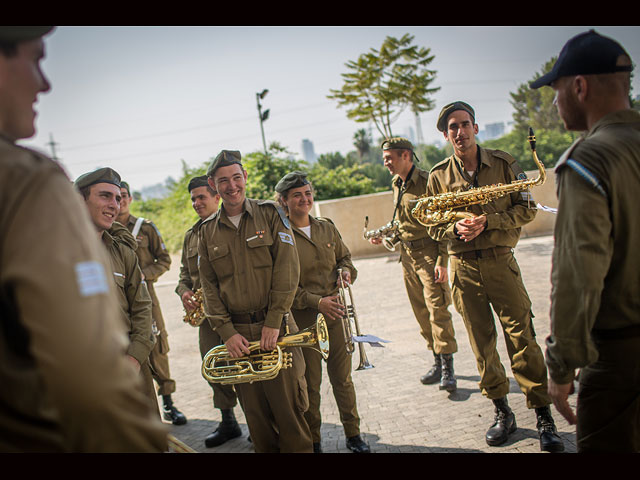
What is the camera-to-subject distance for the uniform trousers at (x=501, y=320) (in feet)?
13.6

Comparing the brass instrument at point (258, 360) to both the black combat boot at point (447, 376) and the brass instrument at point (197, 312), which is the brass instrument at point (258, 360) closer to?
the brass instrument at point (197, 312)

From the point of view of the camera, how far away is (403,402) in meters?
5.25

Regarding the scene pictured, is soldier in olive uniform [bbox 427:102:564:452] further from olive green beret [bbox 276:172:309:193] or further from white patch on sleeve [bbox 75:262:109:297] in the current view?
white patch on sleeve [bbox 75:262:109:297]

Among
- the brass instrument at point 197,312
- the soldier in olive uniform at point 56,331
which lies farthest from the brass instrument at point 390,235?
the soldier in olive uniform at point 56,331

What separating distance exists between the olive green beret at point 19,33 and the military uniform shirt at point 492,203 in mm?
3699

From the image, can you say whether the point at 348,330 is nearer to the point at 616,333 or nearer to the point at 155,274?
the point at 616,333

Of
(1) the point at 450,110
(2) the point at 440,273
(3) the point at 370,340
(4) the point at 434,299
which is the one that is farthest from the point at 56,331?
(4) the point at 434,299

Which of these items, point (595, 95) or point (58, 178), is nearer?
point (58, 178)

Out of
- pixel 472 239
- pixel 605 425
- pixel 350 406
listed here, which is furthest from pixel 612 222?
pixel 350 406

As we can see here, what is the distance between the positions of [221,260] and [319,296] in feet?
3.54

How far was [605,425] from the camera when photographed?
2346 millimetres

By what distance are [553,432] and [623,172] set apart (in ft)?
8.77

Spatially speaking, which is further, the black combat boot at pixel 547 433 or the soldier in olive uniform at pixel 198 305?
the soldier in olive uniform at pixel 198 305
